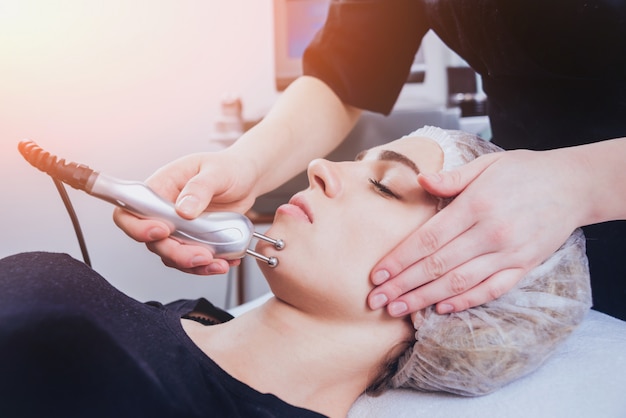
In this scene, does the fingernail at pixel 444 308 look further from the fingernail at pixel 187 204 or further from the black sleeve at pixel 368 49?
the black sleeve at pixel 368 49

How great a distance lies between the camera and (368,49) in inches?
41.1

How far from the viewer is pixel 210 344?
0.74 meters

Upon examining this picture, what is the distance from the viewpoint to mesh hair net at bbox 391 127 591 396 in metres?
0.67

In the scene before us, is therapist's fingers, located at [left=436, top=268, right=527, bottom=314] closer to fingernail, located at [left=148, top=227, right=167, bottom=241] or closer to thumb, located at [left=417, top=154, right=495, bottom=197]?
thumb, located at [left=417, top=154, right=495, bottom=197]

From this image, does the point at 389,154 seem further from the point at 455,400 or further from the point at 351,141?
the point at 351,141

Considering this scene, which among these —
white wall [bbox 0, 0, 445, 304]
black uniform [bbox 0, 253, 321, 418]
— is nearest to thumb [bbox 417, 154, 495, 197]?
black uniform [bbox 0, 253, 321, 418]

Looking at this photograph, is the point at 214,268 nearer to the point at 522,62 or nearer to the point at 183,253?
the point at 183,253

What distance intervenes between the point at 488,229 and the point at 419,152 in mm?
205

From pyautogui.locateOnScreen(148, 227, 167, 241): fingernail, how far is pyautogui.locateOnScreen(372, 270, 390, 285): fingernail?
0.25 metres

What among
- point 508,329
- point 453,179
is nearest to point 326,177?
point 453,179

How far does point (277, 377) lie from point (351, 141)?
2.84 feet

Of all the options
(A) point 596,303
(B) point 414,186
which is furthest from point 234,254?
(A) point 596,303

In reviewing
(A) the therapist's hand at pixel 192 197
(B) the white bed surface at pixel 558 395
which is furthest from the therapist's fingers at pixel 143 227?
(B) the white bed surface at pixel 558 395

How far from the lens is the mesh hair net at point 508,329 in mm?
671
